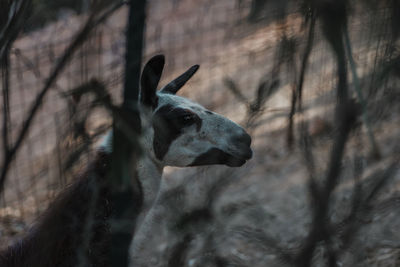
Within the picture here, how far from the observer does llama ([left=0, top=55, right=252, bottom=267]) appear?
2529 millimetres

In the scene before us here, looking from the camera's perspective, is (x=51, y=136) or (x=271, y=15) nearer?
(x=271, y=15)

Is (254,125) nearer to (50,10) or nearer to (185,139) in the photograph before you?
(185,139)

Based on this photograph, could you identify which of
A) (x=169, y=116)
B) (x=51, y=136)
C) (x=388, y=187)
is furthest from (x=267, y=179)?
(x=169, y=116)

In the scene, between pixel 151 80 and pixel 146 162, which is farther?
pixel 146 162

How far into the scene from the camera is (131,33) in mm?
1564

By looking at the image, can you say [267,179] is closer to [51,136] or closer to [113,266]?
[51,136]

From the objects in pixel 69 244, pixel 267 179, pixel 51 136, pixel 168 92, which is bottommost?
pixel 267 179

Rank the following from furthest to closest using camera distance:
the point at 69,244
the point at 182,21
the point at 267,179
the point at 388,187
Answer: the point at 267,179, the point at 388,187, the point at 182,21, the point at 69,244

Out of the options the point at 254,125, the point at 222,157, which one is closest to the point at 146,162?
the point at 222,157

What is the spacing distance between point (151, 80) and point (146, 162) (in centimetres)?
50

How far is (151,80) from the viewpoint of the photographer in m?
2.57

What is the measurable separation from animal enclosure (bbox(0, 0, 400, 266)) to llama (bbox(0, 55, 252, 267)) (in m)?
0.12

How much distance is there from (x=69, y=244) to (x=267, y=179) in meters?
2.98

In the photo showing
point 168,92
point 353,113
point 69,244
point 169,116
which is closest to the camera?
point 353,113
